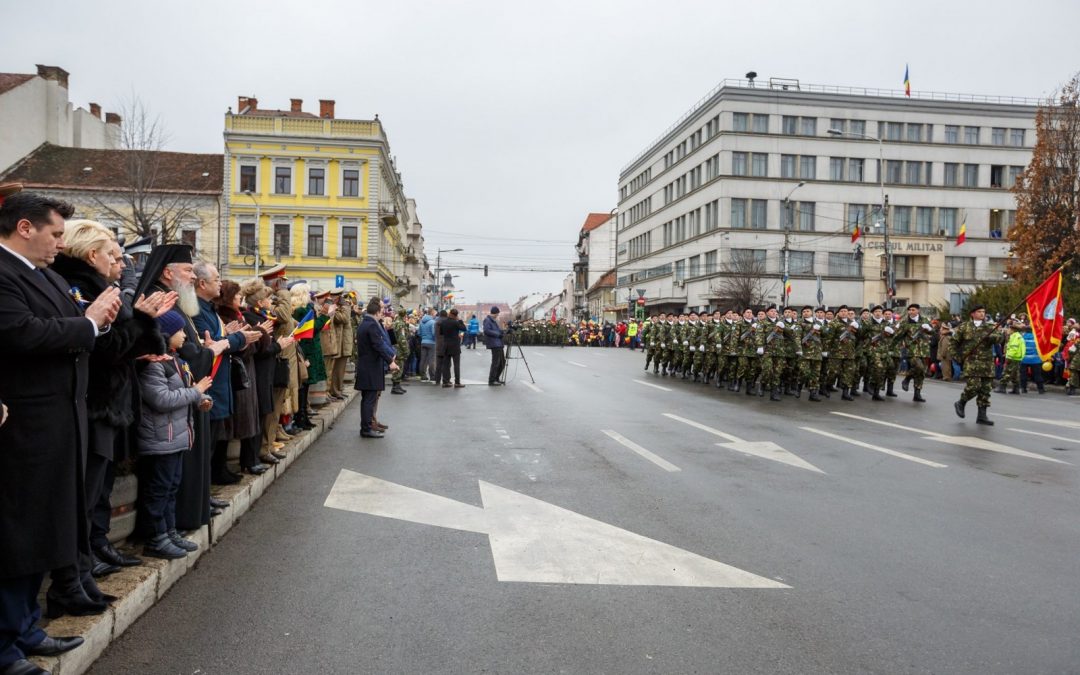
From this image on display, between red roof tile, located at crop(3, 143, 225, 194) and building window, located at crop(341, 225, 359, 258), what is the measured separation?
30.2 feet

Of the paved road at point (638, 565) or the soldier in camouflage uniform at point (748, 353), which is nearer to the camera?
the paved road at point (638, 565)

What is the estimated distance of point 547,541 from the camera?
5.43 meters

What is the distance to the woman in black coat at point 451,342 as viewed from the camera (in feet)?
59.5

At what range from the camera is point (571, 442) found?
9.93 metres

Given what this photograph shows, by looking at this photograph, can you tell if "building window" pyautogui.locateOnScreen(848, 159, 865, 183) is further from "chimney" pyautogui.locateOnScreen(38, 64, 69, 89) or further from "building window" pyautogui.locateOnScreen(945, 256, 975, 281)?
"chimney" pyautogui.locateOnScreen(38, 64, 69, 89)

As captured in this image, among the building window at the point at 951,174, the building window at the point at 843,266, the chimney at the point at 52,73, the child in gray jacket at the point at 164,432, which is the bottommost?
the child in gray jacket at the point at 164,432

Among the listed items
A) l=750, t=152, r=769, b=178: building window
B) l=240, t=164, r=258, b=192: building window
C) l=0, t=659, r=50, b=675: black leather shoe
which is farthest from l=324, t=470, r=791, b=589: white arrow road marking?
l=750, t=152, r=769, b=178: building window

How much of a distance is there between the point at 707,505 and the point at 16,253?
205 inches

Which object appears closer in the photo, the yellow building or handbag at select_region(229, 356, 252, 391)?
handbag at select_region(229, 356, 252, 391)

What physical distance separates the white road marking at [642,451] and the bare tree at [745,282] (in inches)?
1888

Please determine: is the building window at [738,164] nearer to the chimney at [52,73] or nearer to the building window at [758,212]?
the building window at [758,212]

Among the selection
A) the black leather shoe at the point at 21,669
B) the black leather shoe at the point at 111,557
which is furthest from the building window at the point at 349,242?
the black leather shoe at the point at 21,669

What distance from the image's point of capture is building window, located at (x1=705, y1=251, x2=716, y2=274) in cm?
6288

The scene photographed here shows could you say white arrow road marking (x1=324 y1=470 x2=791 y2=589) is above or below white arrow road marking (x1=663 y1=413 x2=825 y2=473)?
below
